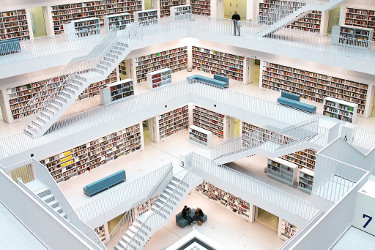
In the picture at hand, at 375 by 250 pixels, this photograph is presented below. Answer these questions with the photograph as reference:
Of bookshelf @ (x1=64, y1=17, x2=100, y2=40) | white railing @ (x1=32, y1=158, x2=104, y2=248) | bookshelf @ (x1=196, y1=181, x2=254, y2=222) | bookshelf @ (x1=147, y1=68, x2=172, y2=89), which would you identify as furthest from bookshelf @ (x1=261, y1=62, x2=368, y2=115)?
white railing @ (x1=32, y1=158, x2=104, y2=248)

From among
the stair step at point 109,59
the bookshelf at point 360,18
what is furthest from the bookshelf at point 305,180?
the stair step at point 109,59

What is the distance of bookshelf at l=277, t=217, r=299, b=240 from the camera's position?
1442 centimetres

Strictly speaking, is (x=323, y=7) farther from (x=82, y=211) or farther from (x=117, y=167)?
(x=82, y=211)

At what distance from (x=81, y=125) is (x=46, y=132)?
124cm

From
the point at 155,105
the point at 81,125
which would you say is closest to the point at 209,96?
the point at 155,105

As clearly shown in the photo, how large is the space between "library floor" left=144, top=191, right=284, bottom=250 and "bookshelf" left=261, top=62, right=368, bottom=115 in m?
5.89

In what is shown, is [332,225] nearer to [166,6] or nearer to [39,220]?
[39,220]

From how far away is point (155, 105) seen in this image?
638 inches

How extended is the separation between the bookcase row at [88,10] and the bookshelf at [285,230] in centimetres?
1144

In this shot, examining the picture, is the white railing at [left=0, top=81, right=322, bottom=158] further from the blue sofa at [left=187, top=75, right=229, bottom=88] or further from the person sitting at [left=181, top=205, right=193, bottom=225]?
the person sitting at [left=181, top=205, right=193, bottom=225]

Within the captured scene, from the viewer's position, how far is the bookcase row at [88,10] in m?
17.2

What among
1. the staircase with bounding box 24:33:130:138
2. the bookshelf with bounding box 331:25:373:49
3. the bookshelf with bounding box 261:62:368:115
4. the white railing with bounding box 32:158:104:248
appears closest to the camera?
the white railing with bounding box 32:158:104:248

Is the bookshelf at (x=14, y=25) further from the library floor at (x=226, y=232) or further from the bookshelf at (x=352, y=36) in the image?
the bookshelf at (x=352, y=36)

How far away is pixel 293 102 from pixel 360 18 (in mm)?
4551
